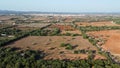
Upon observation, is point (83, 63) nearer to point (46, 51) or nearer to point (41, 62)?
point (41, 62)

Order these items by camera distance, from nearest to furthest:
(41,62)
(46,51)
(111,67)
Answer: (111,67), (41,62), (46,51)

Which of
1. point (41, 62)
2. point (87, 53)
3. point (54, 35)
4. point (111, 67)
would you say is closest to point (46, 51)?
point (87, 53)

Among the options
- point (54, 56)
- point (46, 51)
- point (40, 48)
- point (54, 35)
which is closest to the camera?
point (54, 56)

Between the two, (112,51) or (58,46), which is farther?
(58,46)

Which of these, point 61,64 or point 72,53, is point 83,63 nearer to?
point 61,64

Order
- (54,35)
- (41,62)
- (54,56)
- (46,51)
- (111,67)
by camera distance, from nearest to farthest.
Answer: (111,67)
(41,62)
(54,56)
(46,51)
(54,35)

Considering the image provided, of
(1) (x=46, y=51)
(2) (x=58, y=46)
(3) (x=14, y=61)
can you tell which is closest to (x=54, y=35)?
(2) (x=58, y=46)

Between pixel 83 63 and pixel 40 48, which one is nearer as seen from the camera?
pixel 83 63
